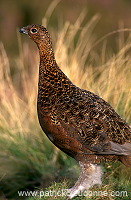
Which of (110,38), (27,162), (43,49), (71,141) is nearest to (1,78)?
(27,162)

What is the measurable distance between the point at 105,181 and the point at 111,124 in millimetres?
681

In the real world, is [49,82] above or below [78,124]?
above

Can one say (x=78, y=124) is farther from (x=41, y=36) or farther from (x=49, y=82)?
(x=41, y=36)

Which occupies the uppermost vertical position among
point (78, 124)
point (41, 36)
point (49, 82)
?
point (41, 36)

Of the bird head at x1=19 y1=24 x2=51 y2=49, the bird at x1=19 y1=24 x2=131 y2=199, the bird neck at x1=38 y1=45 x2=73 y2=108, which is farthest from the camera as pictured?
the bird head at x1=19 y1=24 x2=51 y2=49

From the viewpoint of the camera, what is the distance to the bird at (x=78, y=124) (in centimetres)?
381

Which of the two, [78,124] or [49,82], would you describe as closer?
[78,124]

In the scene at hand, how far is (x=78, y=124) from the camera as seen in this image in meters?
3.83

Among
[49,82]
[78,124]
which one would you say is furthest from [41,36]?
[78,124]

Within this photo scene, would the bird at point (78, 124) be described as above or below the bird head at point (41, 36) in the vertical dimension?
below

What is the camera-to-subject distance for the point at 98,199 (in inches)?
147

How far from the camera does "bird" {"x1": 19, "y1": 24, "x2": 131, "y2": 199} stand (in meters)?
3.81

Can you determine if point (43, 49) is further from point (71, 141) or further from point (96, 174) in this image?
point (96, 174)

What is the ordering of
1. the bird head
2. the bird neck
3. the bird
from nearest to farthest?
the bird < the bird neck < the bird head
